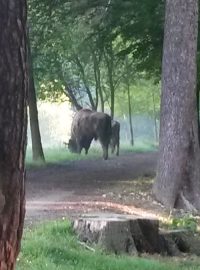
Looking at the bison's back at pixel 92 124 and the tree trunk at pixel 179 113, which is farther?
the bison's back at pixel 92 124

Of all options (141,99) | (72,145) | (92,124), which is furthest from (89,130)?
(141,99)

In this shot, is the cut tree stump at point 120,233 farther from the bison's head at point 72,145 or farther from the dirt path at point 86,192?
the bison's head at point 72,145

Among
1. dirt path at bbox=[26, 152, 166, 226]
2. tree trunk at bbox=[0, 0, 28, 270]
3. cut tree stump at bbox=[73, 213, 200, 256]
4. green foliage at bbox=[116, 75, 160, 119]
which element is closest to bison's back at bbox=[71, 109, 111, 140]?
green foliage at bbox=[116, 75, 160, 119]

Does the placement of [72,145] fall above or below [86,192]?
below

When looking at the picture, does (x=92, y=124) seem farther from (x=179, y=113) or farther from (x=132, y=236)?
(x=132, y=236)

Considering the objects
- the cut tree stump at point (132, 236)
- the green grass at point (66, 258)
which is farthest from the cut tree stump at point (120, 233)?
the green grass at point (66, 258)

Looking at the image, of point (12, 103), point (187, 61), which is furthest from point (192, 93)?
point (12, 103)

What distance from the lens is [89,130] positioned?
1345 inches

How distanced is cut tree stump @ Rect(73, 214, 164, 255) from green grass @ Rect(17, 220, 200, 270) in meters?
0.30

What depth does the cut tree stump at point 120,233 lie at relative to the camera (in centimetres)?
990

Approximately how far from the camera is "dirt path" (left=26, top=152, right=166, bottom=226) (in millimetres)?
13190

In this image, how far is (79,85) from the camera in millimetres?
39719

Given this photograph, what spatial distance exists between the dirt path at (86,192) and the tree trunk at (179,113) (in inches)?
23.7

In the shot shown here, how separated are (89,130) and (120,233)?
2412 cm
